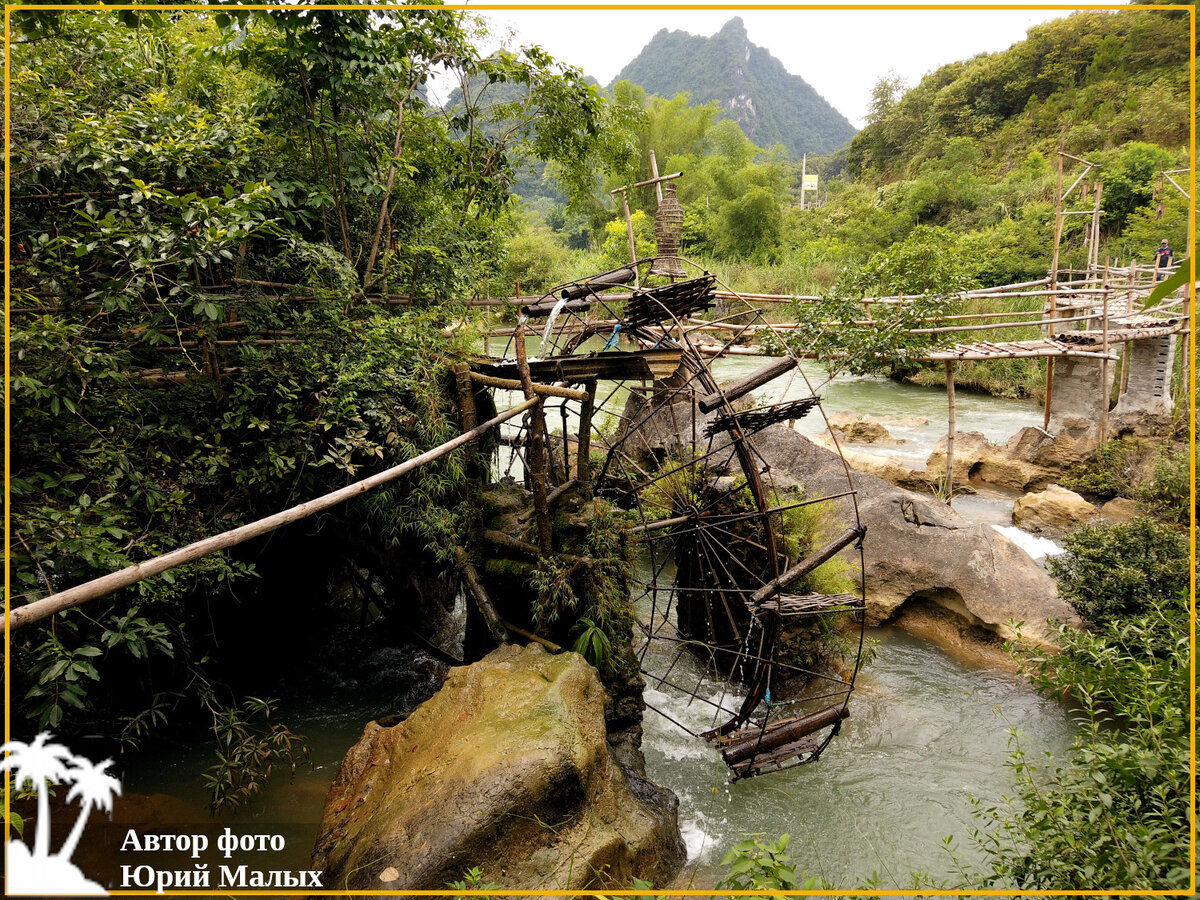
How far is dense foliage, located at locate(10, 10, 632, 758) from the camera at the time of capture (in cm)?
398

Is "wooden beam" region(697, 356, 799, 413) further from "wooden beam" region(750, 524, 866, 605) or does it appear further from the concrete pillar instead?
the concrete pillar

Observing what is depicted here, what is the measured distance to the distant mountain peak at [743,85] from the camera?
219 ft

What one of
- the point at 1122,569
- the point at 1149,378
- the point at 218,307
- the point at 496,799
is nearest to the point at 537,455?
the point at 218,307

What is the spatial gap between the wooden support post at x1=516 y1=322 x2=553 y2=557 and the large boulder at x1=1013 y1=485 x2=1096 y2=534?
885cm

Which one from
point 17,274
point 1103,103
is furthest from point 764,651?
point 1103,103

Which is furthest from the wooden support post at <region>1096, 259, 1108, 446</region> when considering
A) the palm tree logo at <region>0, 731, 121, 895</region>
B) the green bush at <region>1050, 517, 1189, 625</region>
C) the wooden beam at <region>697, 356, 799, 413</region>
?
the palm tree logo at <region>0, 731, 121, 895</region>

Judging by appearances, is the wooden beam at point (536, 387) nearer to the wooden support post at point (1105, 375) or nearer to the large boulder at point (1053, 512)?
the large boulder at point (1053, 512)

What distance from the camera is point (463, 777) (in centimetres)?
383

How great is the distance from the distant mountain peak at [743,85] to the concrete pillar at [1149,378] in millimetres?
54381

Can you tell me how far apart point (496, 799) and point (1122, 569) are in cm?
712

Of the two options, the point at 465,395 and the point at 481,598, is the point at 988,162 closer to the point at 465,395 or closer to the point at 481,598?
the point at 465,395

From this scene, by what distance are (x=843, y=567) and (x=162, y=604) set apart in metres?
6.71

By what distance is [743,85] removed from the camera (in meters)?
67.1

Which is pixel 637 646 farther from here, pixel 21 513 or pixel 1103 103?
pixel 1103 103
